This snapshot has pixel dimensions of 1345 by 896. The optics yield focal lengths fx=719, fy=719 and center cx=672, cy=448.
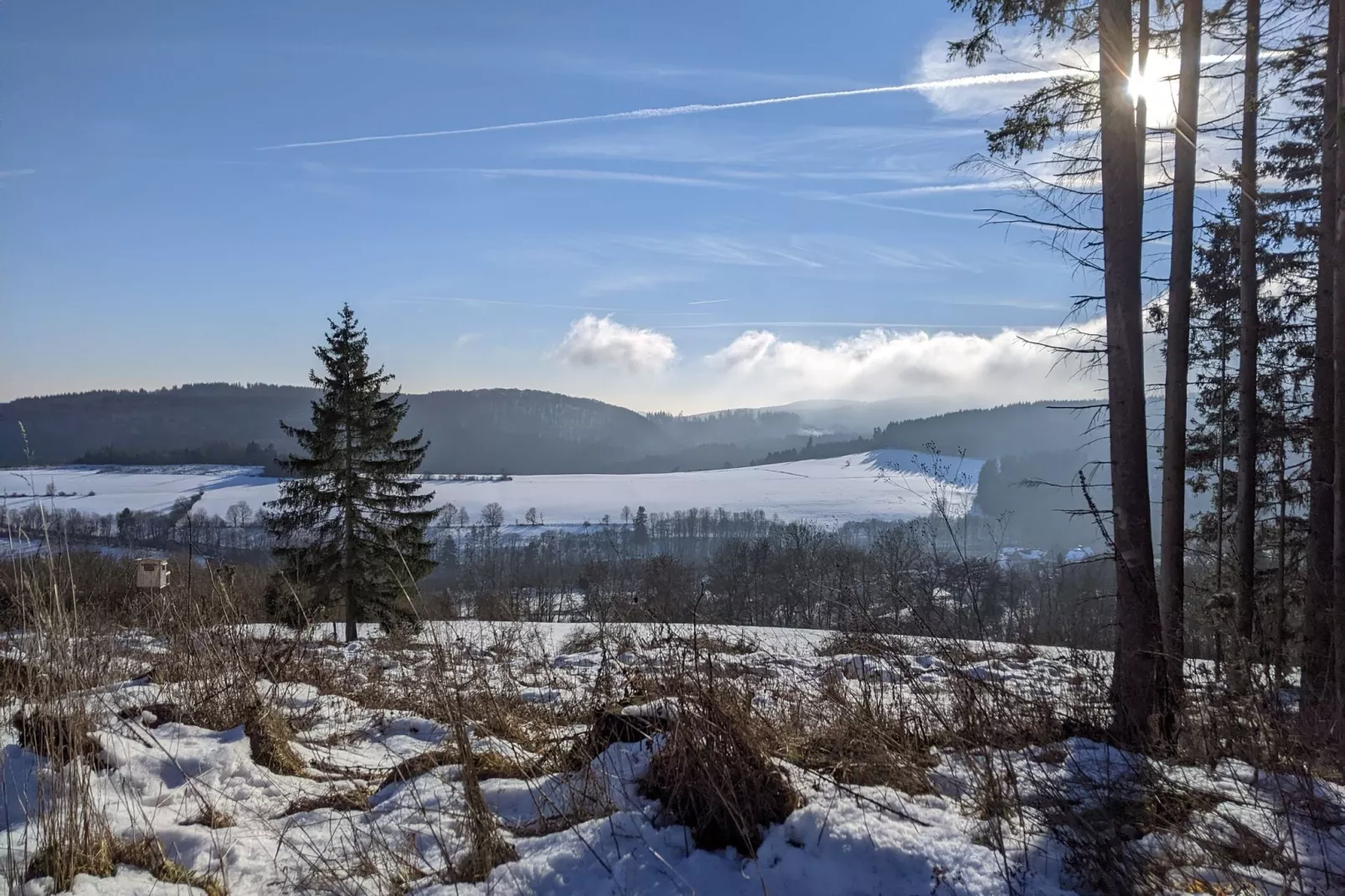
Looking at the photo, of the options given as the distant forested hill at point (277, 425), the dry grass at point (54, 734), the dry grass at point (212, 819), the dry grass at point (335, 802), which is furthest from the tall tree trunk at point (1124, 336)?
the distant forested hill at point (277, 425)

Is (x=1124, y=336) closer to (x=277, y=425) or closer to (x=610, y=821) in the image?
(x=610, y=821)

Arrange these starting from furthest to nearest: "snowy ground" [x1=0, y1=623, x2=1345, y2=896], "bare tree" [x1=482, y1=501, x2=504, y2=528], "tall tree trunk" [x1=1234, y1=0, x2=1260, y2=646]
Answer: "bare tree" [x1=482, y1=501, x2=504, y2=528] < "tall tree trunk" [x1=1234, y1=0, x2=1260, y2=646] < "snowy ground" [x1=0, y1=623, x2=1345, y2=896]

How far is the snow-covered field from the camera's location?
298 ft

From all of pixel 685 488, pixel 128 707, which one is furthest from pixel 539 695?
pixel 685 488

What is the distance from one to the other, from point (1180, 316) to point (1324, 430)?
7.77ft

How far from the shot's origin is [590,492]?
123 metres

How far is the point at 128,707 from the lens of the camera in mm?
4242

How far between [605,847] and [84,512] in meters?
93.0

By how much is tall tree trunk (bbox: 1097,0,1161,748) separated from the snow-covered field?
2926 inches

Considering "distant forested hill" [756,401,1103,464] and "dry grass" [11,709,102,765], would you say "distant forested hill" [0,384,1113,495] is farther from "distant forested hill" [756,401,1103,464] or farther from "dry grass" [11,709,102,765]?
"dry grass" [11,709,102,765]

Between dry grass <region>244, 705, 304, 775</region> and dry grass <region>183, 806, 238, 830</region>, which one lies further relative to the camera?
dry grass <region>244, 705, 304, 775</region>

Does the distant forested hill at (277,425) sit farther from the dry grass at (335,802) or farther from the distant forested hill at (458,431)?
the dry grass at (335,802)

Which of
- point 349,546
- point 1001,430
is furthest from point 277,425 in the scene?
point 349,546

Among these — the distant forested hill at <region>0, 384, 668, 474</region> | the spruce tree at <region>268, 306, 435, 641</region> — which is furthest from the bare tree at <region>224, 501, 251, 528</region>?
the spruce tree at <region>268, 306, 435, 641</region>
